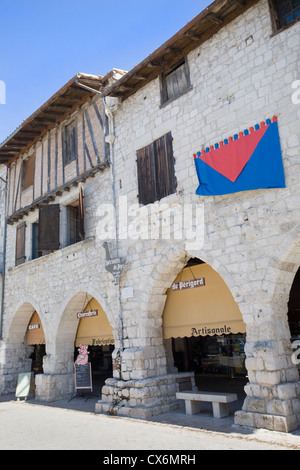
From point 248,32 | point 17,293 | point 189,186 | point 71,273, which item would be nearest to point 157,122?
point 189,186

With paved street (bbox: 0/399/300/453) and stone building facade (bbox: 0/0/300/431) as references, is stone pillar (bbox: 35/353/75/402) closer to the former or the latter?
stone building facade (bbox: 0/0/300/431)

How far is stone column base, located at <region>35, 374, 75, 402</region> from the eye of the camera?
9.62 meters

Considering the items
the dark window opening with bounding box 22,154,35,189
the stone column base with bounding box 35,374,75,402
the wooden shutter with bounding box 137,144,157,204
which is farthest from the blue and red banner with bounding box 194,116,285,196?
the dark window opening with bounding box 22,154,35,189

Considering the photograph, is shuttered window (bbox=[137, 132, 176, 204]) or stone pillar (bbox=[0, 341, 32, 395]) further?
stone pillar (bbox=[0, 341, 32, 395])

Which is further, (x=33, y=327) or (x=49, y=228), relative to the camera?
(x=33, y=327)

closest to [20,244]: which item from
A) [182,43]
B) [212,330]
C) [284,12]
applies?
[212,330]

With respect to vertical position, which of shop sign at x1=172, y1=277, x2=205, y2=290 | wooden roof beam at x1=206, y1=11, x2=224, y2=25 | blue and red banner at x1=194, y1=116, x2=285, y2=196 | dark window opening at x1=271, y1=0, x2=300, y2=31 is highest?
wooden roof beam at x1=206, y1=11, x2=224, y2=25

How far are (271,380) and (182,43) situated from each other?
6.12 metres

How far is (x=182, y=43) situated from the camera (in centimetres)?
730

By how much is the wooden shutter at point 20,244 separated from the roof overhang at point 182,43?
18.2 feet

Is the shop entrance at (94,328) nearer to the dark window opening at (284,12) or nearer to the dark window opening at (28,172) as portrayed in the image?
the dark window opening at (28,172)

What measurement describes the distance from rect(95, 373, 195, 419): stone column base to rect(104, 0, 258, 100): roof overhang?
240 inches

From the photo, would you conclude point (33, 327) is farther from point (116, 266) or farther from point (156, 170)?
point (156, 170)

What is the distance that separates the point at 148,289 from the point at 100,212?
254cm
